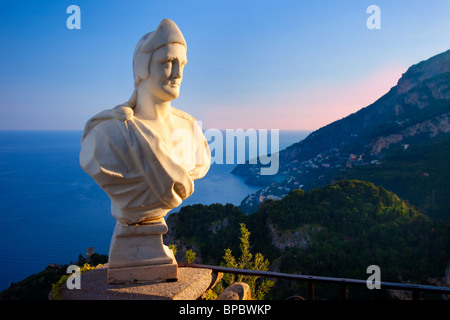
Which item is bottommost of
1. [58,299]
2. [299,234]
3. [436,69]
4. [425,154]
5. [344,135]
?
[299,234]

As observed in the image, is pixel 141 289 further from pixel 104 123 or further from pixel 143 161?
pixel 104 123

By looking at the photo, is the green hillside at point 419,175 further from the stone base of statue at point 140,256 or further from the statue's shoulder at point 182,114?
the stone base of statue at point 140,256

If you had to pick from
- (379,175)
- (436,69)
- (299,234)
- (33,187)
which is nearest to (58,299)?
(299,234)

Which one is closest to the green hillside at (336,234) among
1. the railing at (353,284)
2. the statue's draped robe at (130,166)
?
the railing at (353,284)

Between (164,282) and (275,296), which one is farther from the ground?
(164,282)

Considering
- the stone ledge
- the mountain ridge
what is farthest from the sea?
the stone ledge

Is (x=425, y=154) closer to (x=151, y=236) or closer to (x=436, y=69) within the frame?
(x=436, y=69)

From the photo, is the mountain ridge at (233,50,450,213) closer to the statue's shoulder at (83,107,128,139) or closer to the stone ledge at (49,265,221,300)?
the stone ledge at (49,265,221,300)
